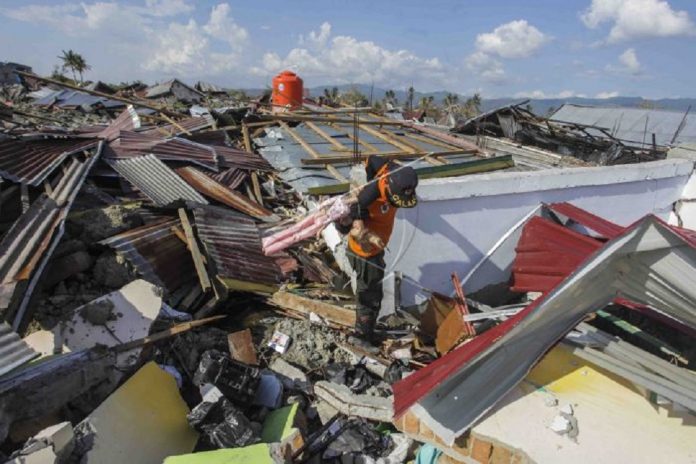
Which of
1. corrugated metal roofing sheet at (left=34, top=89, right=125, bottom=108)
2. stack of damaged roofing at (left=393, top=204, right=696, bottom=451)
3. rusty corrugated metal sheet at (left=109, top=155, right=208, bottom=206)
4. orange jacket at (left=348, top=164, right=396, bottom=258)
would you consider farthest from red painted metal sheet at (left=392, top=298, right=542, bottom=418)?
corrugated metal roofing sheet at (left=34, top=89, right=125, bottom=108)

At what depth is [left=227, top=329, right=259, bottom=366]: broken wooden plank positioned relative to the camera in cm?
423

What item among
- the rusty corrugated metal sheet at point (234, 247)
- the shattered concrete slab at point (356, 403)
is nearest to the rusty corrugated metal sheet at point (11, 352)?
the rusty corrugated metal sheet at point (234, 247)

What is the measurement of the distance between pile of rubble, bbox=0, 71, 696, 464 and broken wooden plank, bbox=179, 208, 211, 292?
3 cm

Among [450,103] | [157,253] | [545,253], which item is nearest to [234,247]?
[157,253]

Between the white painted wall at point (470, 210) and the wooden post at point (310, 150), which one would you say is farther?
the wooden post at point (310, 150)

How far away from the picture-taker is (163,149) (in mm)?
7504

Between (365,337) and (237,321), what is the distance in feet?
4.43

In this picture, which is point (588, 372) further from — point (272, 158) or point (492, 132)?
point (492, 132)

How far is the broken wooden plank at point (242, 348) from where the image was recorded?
13.9 feet

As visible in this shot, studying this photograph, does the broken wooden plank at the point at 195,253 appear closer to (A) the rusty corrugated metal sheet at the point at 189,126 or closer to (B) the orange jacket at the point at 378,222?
(B) the orange jacket at the point at 378,222

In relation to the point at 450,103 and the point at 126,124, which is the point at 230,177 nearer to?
the point at 126,124

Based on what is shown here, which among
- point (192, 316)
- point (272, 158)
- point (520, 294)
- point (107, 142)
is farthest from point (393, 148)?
point (192, 316)

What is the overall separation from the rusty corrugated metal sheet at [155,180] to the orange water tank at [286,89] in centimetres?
710

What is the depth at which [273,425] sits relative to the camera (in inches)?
141
